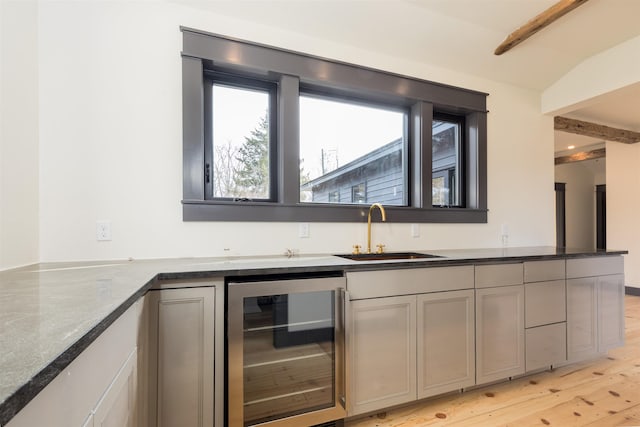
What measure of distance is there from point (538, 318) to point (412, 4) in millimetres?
2397

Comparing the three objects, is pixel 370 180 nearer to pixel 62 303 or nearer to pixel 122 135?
pixel 122 135

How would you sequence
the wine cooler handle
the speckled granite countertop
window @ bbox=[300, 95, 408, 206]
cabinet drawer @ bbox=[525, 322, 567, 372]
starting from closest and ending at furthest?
the speckled granite countertop < the wine cooler handle < cabinet drawer @ bbox=[525, 322, 567, 372] < window @ bbox=[300, 95, 408, 206]

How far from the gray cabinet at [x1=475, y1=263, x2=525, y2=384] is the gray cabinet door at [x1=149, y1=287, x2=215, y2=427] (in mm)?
1644

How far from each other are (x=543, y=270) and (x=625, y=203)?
419 cm

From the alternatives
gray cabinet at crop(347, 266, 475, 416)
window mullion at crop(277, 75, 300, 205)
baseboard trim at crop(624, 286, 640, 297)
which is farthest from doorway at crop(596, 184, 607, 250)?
window mullion at crop(277, 75, 300, 205)

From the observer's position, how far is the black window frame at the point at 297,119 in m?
1.92

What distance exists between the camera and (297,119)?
7.15ft

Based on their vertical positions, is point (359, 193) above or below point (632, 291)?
above

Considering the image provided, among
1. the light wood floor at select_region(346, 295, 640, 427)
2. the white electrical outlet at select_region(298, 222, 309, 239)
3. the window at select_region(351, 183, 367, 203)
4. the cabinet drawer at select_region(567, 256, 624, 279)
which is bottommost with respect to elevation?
the light wood floor at select_region(346, 295, 640, 427)

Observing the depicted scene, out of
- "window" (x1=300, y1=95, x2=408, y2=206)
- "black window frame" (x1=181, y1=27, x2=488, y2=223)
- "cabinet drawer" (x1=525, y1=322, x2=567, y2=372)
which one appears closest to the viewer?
"black window frame" (x1=181, y1=27, x2=488, y2=223)

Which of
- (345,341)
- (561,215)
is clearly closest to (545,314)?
(345,341)

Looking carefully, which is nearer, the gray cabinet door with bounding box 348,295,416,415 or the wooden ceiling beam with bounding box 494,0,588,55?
the gray cabinet door with bounding box 348,295,416,415

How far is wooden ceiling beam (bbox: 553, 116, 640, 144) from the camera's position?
3632 millimetres

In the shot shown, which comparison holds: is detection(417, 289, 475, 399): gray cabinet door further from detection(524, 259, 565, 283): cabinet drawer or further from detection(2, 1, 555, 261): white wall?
detection(2, 1, 555, 261): white wall
